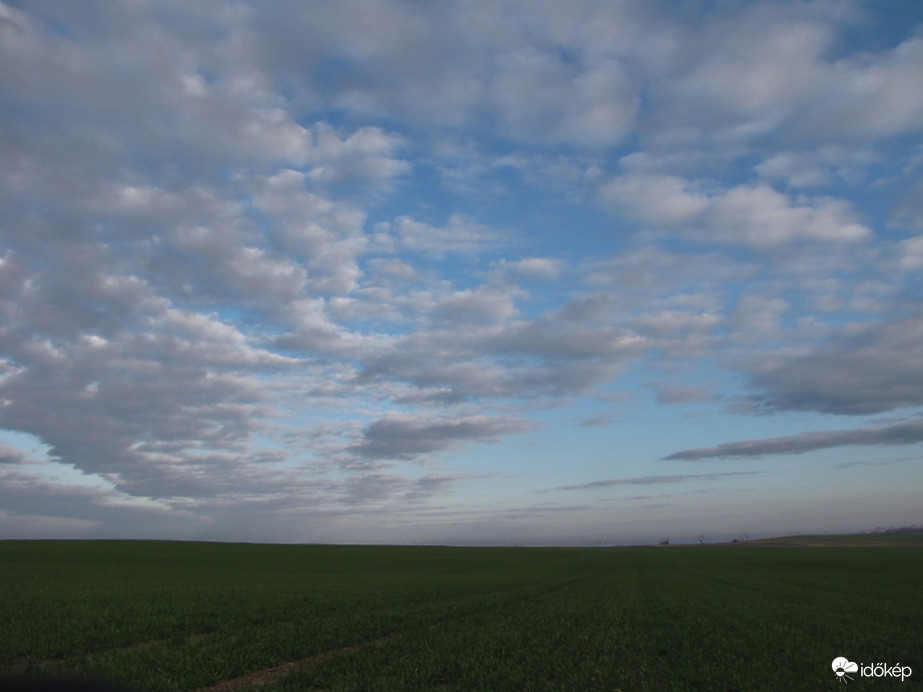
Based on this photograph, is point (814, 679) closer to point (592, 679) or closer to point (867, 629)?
point (592, 679)

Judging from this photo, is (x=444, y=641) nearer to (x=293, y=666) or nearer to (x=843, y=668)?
(x=293, y=666)

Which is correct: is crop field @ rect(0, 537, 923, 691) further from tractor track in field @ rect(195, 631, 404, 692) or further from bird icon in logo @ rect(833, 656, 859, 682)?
bird icon in logo @ rect(833, 656, 859, 682)

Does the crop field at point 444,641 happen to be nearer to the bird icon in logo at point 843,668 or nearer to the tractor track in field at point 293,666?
the tractor track in field at point 293,666

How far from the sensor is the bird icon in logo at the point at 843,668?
14234 millimetres

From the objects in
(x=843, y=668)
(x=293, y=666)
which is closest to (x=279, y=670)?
(x=293, y=666)

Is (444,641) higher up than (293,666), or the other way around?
(293,666)

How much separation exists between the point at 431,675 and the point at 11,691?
11417 millimetres

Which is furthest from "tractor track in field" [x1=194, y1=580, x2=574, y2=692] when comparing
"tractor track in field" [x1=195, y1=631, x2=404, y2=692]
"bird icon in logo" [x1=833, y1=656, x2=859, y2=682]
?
"bird icon in logo" [x1=833, y1=656, x2=859, y2=682]

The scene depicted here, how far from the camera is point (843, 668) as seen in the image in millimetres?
15227

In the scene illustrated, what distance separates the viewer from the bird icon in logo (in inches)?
560

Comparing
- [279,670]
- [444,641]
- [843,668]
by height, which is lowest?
[843,668]

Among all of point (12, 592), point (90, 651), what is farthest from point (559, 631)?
point (12, 592)

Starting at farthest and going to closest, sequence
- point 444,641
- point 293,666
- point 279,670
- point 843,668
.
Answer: point 444,641
point 843,668
point 293,666
point 279,670

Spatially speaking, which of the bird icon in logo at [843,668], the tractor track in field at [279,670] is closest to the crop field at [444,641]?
the tractor track in field at [279,670]
